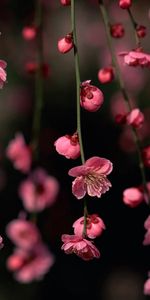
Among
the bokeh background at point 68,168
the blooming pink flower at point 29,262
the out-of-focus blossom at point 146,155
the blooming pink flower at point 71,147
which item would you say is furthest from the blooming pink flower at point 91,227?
the bokeh background at point 68,168

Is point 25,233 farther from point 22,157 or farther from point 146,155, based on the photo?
point 146,155

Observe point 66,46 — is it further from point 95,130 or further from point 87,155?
point 95,130

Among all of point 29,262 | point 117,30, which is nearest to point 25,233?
point 29,262

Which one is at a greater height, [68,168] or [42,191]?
[68,168]

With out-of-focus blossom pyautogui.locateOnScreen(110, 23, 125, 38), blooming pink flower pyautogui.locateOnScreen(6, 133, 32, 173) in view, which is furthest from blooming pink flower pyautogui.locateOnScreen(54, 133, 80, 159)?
blooming pink flower pyautogui.locateOnScreen(6, 133, 32, 173)

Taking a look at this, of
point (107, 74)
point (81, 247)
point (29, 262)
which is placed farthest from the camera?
point (29, 262)

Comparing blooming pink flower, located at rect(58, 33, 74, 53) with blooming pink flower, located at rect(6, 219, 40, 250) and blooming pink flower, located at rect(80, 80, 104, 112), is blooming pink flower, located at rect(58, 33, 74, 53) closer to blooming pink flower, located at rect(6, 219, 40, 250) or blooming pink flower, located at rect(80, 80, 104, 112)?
blooming pink flower, located at rect(80, 80, 104, 112)
